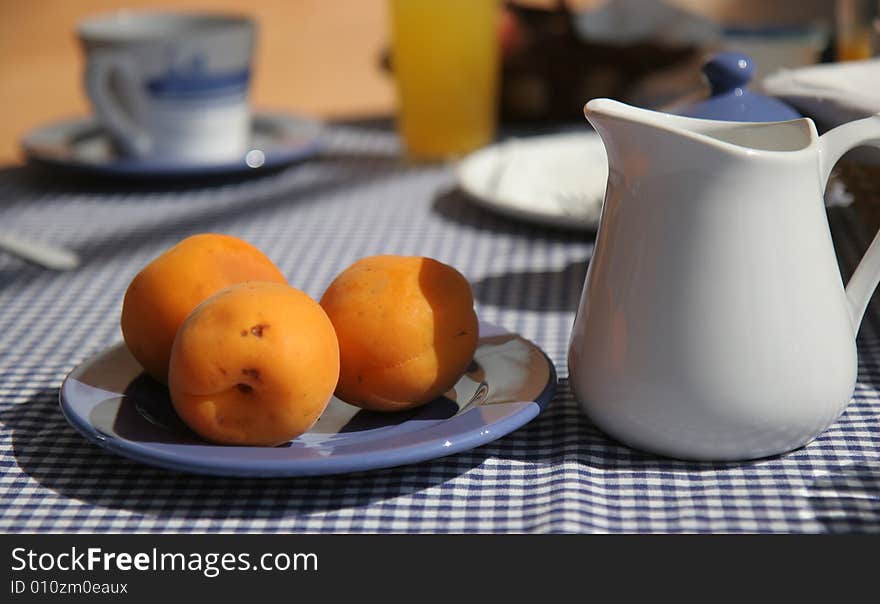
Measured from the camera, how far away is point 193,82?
0.90 m

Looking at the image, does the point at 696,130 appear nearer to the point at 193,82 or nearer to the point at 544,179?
the point at 544,179

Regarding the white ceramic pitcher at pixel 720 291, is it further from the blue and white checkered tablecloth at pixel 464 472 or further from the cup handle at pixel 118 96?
the cup handle at pixel 118 96

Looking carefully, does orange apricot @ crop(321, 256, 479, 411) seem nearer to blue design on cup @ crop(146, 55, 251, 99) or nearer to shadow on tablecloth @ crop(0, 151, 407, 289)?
shadow on tablecloth @ crop(0, 151, 407, 289)

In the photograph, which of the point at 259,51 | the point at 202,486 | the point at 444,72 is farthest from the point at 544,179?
the point at 259,51

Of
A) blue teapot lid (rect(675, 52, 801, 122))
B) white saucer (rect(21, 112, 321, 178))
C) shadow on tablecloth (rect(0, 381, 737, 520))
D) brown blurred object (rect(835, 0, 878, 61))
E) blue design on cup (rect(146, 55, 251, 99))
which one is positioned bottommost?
white saucer (rect(21, 112, 321, 178))

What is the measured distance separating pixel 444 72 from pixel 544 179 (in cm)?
20

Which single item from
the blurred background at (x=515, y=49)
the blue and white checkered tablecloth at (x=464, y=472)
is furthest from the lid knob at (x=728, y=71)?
the blurred background at (x=515, y=49)

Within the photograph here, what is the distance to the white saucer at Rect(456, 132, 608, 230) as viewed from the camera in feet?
2.51

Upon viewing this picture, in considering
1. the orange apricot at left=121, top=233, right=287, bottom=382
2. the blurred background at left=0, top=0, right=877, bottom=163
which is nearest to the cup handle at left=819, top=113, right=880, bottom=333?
the orange apricot at left=121, top=233, right=287, bottom=382

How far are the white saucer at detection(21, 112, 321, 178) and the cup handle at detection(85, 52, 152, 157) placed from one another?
18mm

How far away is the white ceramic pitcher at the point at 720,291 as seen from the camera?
393 mm

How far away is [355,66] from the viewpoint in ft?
6.49
